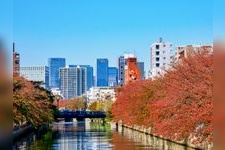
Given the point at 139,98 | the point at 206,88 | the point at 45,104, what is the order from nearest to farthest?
the point at 206,88 < the point at 139,98 < the point at 45,104

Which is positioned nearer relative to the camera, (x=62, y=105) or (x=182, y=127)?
(x=182, y=127)

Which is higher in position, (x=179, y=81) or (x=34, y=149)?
(x=179, y=81)

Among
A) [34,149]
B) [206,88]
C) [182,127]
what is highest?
[206,88]

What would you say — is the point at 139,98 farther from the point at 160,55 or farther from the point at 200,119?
the point at 160,55

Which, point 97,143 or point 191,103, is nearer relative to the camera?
point 191,103

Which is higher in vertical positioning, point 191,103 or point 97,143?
point 191,103

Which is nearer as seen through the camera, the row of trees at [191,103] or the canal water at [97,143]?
the row of trees at [191,103]

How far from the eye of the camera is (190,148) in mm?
28844

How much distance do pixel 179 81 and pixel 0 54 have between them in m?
23.1

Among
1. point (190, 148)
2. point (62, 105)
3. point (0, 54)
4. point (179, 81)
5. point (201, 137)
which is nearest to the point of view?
point (0, 54)

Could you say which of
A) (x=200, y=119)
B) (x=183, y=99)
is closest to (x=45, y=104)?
(x=183, y=99)

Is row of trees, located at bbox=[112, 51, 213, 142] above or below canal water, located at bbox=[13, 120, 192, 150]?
above

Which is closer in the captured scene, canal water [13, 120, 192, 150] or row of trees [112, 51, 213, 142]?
row of trees [112, 51, 213, 142]

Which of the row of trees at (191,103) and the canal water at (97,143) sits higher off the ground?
the row of trees at (191,103)
